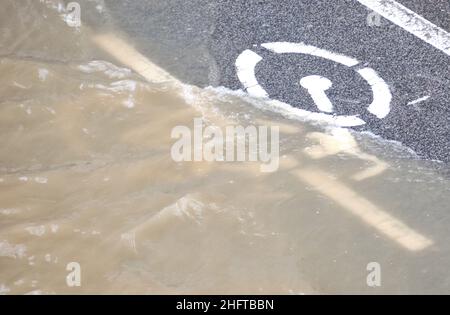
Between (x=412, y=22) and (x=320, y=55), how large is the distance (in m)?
0.87

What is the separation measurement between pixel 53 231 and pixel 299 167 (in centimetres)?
160

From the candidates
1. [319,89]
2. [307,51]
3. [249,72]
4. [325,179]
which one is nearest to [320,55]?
[307,51]

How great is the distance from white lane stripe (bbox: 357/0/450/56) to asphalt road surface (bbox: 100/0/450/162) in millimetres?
21

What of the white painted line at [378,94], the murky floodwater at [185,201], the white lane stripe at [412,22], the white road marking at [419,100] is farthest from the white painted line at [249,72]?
the white lane stripe at [412,22]

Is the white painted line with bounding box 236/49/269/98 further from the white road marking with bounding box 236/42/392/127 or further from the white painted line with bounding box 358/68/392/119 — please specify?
the white painted line with bounding box 358/68/392/119

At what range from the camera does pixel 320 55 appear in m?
6.28

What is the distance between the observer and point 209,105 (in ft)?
19.5

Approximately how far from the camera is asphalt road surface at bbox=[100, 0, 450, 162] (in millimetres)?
5769

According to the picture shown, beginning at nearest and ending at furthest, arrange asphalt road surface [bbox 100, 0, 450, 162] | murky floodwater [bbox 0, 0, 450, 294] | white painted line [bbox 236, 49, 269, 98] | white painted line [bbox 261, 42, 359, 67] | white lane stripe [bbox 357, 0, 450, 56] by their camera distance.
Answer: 1. murky floodwater [bbox 0, 0, 450, 294]
2. asphalt road surface [bbox 100, 0, 450, 162]
3. white painted line [bbox 236, 49, 269, 98]
4. white painted line [bbox 261, 42, 359, 67]
5. white lane stripe [bbox 357, 0, 450, 56]

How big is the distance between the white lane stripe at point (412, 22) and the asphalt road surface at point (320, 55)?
2 cm

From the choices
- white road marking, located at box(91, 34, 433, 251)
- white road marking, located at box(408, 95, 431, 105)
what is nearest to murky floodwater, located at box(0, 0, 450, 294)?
white road marking, located at box(91, 34, 433, 251)
